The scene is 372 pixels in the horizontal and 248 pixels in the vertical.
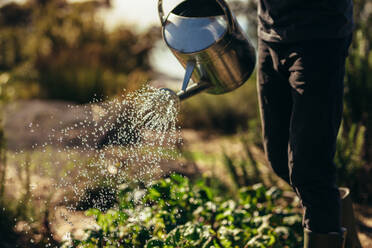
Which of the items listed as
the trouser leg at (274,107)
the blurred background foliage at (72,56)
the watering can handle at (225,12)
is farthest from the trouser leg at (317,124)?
the blurred background foliage at (72,56)

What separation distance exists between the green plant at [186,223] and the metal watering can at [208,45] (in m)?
0.46

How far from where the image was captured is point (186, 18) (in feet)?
4.23

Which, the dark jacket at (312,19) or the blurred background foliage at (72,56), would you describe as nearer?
the dark jacket at (312,19)

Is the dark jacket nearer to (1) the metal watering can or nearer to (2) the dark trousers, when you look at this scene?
(2) the dark trousers

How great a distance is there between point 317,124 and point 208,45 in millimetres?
435

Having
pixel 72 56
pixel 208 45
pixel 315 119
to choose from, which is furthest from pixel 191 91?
pixel 72 56

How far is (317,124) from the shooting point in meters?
1.08

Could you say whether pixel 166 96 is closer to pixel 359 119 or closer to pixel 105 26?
pixel 359 119

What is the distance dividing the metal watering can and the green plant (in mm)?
457

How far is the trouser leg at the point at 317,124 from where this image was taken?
3.55 ft

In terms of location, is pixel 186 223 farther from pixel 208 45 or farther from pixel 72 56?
pixel 72 56

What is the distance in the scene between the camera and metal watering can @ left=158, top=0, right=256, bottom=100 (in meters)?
1.26

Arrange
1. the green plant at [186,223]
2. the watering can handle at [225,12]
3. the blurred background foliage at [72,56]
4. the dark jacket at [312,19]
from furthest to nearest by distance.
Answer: the blurred background foliage at [72,56]
the green plant at [186,223]
the watering can handle at [225,12]
the dark jacket at [312,19]

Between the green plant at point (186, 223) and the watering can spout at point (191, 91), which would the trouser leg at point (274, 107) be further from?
the green plant at point (186, 223)
